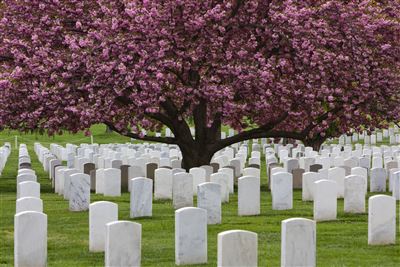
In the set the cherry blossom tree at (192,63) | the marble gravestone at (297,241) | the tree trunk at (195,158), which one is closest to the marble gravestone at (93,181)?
the cherry blossom tree at (192,63)

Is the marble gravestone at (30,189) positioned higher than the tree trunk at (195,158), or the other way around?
the tree trunk at (195,158)

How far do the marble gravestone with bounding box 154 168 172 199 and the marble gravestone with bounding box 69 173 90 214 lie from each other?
2.64m

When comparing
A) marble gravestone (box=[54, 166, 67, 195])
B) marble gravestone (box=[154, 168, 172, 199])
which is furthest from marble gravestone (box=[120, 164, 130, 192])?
marble gravestone (box=[154, 168, 172, 199])

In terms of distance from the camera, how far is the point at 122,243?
38.8 feet

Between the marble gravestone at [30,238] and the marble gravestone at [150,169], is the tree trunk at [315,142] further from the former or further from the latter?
the marble gravestone at [30,238]

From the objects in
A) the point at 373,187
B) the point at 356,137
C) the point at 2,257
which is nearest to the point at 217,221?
the point at 2,257

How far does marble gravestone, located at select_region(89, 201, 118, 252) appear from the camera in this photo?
547 inches

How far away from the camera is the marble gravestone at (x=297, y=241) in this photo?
11500mm

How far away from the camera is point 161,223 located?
680 inches

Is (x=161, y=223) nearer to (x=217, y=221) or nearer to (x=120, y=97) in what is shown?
(x=217, y=221)

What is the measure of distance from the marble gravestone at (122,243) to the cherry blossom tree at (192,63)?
1228cm

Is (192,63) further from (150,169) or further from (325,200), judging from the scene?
(325,200)

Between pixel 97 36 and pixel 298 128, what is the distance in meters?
7.54

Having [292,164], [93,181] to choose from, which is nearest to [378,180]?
[292,164]
